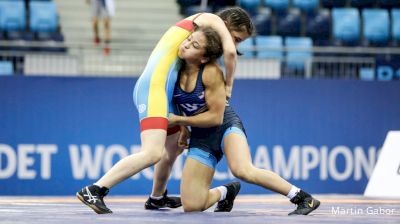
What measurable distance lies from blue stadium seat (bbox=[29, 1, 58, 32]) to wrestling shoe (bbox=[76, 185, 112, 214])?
7811mm

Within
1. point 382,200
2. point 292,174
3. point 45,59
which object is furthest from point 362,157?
point 45,59

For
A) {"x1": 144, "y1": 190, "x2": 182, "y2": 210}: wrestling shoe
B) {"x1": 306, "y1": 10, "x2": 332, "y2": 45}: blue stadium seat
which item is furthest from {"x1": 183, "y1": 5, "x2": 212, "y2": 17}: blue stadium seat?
{"x1": 144, "y1": 190, "x2": 182, "y2": 210}: wrestling shoe

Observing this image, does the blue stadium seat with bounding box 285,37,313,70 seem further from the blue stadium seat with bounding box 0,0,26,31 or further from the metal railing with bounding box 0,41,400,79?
the blue stadium seat with bounding box 0,0,26,31

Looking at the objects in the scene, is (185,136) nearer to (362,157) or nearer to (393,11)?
(362,157)

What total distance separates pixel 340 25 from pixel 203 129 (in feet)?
26.0

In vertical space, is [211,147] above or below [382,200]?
above

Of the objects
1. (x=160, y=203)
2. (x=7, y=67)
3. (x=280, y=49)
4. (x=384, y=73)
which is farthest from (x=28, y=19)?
(x=160, y=203)

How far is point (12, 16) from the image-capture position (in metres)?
14.1

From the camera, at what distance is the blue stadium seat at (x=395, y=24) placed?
14.5 m

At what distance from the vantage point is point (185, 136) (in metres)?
7.51

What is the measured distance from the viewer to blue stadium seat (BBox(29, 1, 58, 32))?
14.2 m

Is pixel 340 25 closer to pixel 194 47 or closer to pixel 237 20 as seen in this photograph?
pixel 237 20

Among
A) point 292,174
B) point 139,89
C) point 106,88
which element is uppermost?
point 139,89

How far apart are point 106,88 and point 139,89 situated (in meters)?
4.32
